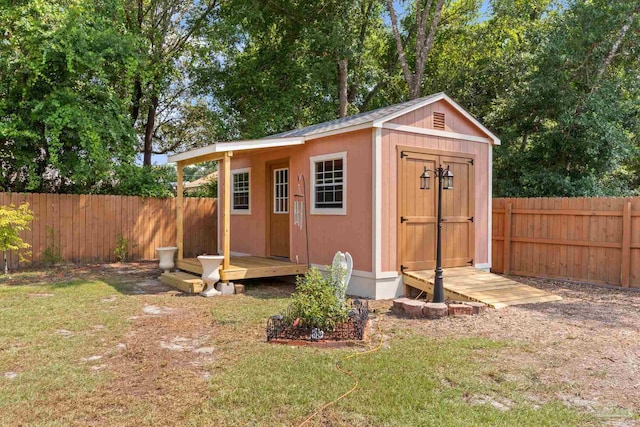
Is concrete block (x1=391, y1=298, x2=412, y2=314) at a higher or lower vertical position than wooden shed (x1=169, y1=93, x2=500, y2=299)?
lower

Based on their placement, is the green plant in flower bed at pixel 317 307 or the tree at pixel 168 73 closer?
the green plant in flower bed at pixel 317 307

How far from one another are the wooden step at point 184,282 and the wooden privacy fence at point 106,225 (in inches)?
141

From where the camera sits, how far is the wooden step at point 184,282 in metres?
7.81

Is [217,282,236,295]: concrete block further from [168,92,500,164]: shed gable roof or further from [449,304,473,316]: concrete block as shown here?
[449,304,473,316]: concrete block

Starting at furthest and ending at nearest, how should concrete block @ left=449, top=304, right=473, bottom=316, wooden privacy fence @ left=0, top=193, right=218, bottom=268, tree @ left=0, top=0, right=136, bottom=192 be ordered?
wooden privacy fence @ left=0, top=193, right=218, bottom=268
tree @ left=0, top=0, right=136, bottom=192
concrete block @ left=449, top=304, right=473, bottom=316

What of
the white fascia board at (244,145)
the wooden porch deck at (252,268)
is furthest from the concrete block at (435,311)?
the white fascia board at (244,145)

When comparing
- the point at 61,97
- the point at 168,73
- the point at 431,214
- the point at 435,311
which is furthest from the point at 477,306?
the point at 168,73

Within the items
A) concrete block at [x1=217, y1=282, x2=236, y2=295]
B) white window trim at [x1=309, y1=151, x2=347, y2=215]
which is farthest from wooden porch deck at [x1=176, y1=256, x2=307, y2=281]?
white window trim at [x1=309, y1=151, x2=347, y2=215]

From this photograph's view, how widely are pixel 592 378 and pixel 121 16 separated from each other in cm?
1405

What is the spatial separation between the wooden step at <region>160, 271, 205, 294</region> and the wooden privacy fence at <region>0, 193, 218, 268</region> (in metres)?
3.57

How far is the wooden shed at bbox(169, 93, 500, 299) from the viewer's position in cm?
735

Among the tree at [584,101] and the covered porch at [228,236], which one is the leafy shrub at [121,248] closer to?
the covered porch at [228,236]

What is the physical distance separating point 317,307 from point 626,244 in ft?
20.1

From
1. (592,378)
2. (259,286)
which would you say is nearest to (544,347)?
(592,378)
